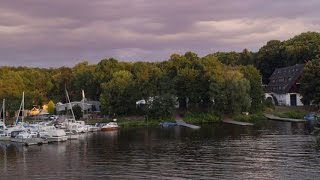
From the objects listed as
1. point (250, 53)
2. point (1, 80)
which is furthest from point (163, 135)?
point (250, 53)

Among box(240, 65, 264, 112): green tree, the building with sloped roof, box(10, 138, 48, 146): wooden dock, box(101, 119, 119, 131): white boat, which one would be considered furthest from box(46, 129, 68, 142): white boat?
the building with sloped roof

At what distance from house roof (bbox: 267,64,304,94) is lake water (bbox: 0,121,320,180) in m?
45.4

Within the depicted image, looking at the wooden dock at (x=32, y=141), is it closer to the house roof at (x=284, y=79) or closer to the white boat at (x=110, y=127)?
the white boat at (x=110, y=127)

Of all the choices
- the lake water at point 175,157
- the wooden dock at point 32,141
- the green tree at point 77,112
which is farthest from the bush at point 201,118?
the wooden dock at point 32,141

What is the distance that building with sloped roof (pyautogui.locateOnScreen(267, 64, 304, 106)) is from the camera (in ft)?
394

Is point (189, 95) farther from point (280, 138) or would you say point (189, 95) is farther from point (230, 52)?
point (230, 52)

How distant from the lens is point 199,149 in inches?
2272

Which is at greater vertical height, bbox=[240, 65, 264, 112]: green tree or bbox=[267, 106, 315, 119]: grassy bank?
bbox=[240, 65, 264, 112]: green tree

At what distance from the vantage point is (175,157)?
169ft

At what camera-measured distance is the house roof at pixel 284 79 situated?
121 metres

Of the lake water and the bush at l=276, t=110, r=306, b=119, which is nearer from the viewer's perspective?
the lake water

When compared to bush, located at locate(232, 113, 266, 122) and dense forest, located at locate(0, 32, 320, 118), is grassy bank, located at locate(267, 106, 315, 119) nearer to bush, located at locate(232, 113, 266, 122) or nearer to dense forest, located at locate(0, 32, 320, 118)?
dense forest, located at locate(0, 32, 320, 118)

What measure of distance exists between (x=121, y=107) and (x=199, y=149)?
5287cm

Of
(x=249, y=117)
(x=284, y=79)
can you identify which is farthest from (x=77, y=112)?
(x=284, y=79)
